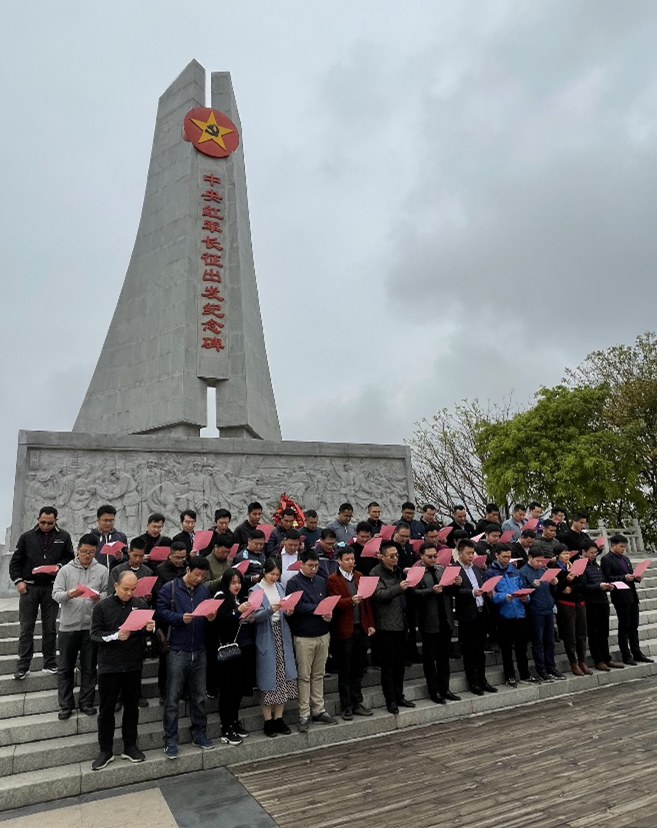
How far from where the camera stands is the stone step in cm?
397

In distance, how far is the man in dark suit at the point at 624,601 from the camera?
23.2 feet

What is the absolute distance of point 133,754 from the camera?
14.0ft

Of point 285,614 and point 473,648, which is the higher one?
point 285,614

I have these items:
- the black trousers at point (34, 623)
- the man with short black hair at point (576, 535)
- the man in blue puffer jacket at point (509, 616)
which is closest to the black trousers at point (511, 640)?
the man in blue puffer jacket at point (509, 616)

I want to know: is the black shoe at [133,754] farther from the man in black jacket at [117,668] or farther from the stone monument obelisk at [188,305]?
the stone monument obelisk at [188,305]

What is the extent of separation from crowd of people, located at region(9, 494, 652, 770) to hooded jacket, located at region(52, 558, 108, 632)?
0.01m

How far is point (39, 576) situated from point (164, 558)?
120 cm

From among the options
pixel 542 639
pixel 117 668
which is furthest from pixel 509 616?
pixel 117 668

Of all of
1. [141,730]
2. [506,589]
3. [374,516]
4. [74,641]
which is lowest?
[141,730]

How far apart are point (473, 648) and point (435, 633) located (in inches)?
25.6

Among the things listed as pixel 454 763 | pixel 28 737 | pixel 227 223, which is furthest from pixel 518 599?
pixel 227 223

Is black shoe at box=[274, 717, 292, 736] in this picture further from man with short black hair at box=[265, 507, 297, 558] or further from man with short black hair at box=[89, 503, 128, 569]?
man with short black hair at box=[89, 503, 128, 569]

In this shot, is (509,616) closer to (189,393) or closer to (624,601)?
(624,601)

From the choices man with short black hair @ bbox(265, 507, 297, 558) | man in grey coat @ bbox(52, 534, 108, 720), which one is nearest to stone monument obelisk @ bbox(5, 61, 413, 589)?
man with short black hair @ bbox(265, 507, 297, 558)
